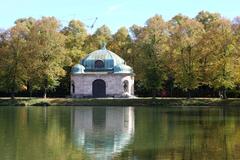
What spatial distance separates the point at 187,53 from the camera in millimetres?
74000

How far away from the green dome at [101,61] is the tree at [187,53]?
13409mm

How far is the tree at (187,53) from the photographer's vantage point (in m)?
73.0

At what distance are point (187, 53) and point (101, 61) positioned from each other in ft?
57.2

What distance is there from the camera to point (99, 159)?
19.9 meters

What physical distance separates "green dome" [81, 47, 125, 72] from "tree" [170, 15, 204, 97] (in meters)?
13.4

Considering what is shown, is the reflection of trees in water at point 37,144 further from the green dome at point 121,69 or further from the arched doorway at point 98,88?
the green dome at point 121,69

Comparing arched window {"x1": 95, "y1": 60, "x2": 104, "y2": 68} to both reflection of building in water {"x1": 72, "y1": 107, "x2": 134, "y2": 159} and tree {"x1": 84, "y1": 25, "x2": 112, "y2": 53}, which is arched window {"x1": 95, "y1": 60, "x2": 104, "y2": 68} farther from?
reflection of building in water {"x1": 72, "y1": 107, "x2": 134, "y2": 159}

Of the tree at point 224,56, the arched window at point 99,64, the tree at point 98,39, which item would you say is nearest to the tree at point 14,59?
the arched window at point 99,64

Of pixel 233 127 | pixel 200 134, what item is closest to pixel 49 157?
pixel 200 134

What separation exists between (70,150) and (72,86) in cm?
6177

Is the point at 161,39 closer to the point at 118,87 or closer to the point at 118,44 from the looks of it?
the point at 118,87

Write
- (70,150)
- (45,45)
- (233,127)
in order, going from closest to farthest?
(70,150) < (233,127) < (45,45)

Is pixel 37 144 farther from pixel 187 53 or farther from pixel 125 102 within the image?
pixel 187 53

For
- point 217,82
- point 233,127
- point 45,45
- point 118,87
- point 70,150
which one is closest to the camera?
point 70,150
